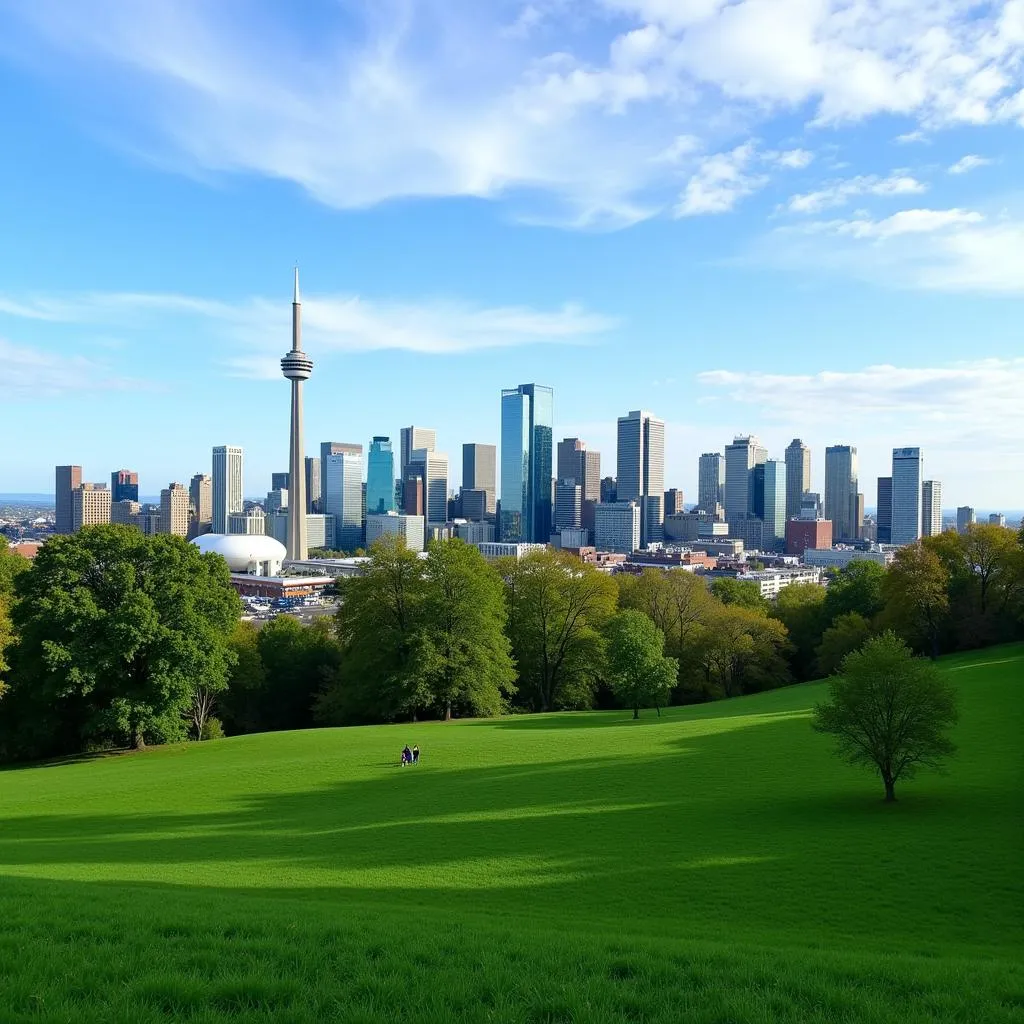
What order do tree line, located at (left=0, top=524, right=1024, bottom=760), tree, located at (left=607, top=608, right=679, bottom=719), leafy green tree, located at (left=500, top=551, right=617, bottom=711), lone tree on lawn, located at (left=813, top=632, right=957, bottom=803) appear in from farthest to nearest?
leafy green tree, located at (left=500, top=551, right=617, bottom=711) → tree, located at (left=607, top=608, right=679, bottom=719) → tree line, located at (left=0, top=524, right=1024, bottom=760) → lone tree on lawn, located at (left=813, top=632, right=957, bottom=803)

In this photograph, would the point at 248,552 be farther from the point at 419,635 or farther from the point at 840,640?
the point at 840,640

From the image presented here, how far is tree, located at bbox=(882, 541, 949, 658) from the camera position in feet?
176

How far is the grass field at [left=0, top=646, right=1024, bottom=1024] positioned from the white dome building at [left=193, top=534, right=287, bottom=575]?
156914 millimetres

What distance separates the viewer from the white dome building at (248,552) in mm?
184000

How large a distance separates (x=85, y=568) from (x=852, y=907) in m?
32.6

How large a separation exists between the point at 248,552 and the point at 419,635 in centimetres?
15218

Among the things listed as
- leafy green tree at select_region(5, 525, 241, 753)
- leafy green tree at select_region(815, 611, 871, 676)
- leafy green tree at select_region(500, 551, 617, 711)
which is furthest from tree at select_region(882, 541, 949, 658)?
leafy green tree at select_region(5, 525, 241, 753)

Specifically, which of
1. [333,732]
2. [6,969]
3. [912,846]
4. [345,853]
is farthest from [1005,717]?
[6,969]

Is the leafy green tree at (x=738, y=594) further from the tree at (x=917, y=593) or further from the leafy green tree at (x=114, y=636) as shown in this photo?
the leafy green tree at (x=114, y=636)

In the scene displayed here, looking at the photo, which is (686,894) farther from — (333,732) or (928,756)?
(333,732)

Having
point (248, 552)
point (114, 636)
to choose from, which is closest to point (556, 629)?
point (114, 636)

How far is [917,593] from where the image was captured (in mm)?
53500

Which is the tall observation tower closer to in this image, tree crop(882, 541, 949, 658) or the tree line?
the tree line

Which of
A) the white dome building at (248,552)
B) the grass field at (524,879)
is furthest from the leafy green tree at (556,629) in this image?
the white dome building at (248,552)
